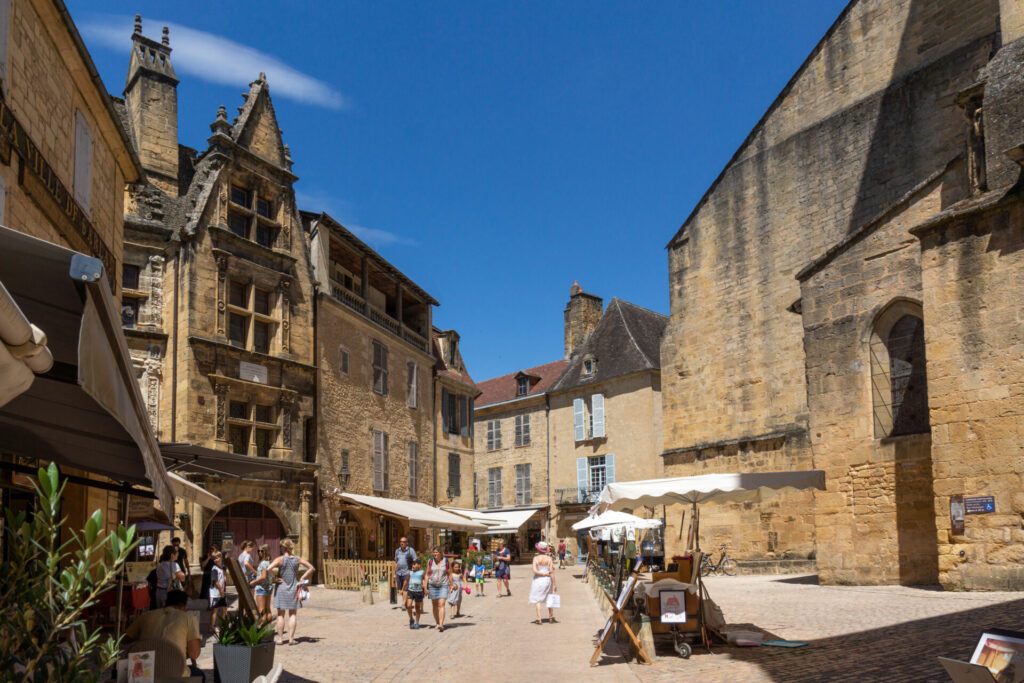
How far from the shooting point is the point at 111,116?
36.1 feet

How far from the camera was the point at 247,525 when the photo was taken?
2092 centimetres

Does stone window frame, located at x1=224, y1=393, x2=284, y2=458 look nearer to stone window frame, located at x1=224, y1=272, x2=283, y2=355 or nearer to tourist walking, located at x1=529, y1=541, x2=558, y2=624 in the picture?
stone window frame, located at x1=224, y1=272, x2=283, y2=355

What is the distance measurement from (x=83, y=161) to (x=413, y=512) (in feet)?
46.7

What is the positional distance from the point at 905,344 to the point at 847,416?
150 cm

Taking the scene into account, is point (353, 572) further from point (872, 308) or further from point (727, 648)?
point (727, 648)

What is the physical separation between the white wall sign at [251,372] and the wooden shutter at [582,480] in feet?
68.5

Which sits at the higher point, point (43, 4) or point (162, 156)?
point (162, 156)

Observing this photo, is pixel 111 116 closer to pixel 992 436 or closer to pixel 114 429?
pixel 114 429

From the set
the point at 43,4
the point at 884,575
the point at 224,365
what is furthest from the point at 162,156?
the point at 884,575

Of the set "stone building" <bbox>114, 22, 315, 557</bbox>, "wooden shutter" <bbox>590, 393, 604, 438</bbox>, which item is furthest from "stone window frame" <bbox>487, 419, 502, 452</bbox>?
"stone building" <bbox>114, 22, 315, 557</bbox>

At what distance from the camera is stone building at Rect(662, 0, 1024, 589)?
1249 centimetres

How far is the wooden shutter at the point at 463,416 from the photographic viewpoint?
3353 centimetres

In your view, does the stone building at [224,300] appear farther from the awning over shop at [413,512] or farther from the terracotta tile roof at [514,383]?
the terracotta tile roof at [514,383]

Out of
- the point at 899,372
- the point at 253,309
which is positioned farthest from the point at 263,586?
the point at 899,372
